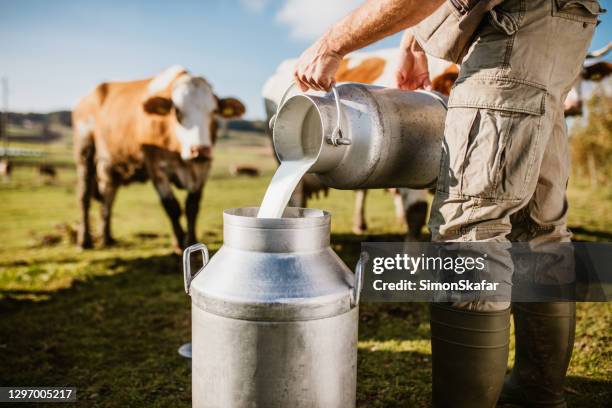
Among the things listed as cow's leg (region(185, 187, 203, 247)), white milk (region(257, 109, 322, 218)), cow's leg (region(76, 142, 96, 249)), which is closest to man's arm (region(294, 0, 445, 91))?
white milk (region(257, 109, 322, 218))

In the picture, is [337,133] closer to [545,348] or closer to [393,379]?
[545,348]

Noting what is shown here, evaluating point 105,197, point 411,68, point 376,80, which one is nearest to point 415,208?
point 376,80

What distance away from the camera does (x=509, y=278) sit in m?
1.56

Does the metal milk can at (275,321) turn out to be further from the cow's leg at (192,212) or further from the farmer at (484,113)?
the cow's leg at (192,212)

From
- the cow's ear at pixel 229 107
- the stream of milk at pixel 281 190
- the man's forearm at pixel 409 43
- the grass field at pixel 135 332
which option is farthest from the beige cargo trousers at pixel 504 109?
the cow's ear at pixel 229 107

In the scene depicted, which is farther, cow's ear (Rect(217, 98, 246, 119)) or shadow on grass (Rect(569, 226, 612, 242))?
cow's ear (Rect(217, 98, 246, 119))

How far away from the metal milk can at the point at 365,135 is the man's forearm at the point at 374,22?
0.18 m

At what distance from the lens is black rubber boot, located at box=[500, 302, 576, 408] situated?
188 centimetres

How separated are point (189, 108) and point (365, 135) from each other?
4.15m

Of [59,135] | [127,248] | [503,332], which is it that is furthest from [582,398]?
[59,135]

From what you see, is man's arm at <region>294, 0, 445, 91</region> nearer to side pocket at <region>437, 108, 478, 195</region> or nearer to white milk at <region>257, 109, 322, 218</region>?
white milk at <region>257, 109, 322, 218</region>

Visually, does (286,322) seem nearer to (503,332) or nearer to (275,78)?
(503,332)

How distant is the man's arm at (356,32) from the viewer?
155 centimetres

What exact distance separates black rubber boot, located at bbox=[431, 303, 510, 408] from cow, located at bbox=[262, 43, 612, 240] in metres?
2.45
